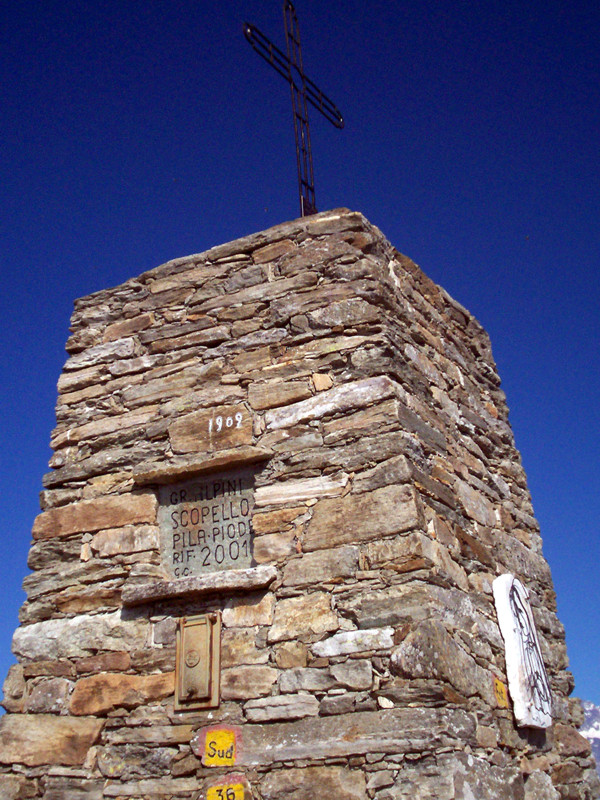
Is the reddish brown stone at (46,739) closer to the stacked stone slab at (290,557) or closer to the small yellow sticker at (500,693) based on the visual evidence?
the stacked stone slab at (290,557)

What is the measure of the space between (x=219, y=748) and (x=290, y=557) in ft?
2.66

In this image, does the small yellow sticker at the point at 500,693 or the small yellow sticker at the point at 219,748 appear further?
the small yellow sticker at the point at 500,693

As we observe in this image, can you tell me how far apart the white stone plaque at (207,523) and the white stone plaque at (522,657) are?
52.1 inches

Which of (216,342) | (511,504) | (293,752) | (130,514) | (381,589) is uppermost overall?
(216,342)

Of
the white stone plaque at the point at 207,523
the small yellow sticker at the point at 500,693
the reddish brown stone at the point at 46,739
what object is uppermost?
the white stone plaque at the point at 207,523

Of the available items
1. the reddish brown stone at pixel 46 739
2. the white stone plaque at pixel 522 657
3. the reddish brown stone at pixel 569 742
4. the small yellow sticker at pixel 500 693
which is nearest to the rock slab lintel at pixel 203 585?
the reddish brown stone at pixel 46 739

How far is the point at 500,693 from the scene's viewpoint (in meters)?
3.57

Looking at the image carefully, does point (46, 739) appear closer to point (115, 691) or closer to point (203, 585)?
point (115, 691)

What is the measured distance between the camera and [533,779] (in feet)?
11.8

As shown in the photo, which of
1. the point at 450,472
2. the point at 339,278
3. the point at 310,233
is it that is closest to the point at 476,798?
the point at 450,472

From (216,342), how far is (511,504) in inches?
80.8

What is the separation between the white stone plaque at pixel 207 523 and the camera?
367 centimetres

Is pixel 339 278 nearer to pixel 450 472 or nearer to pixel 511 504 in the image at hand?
pixel 450 472

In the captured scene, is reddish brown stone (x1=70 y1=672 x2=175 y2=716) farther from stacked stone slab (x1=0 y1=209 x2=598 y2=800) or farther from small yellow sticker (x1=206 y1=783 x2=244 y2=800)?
small yellow sticker (x1=206 y1=783 x2=244 y2=800)
